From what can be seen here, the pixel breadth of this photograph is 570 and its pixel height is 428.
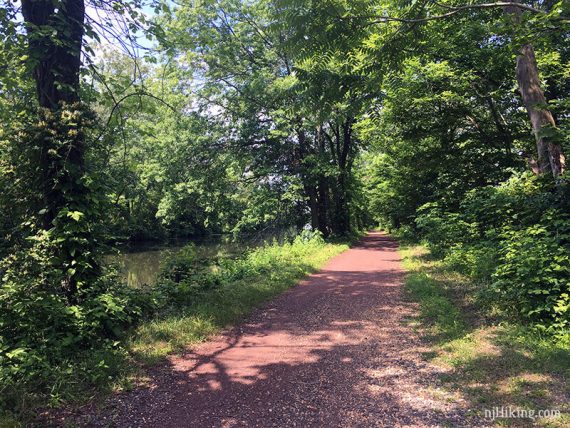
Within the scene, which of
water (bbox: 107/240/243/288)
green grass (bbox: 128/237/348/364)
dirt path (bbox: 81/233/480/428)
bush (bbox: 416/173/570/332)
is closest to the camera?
dirt path (bbox: 81/233/480/428)

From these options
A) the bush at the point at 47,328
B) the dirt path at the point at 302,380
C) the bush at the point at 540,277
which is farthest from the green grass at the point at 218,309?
the bush at the point at 540,277

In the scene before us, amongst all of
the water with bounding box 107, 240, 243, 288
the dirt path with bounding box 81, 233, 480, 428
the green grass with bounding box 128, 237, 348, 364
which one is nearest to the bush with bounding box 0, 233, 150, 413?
the green grass with bounding box 128, 237, 348, 364

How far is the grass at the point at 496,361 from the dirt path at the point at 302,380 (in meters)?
0.26

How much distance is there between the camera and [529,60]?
7.78 m

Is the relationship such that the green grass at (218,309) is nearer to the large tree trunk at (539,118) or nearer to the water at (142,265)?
the water at (142,265)

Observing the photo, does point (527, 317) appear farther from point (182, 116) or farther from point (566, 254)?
point (182, 116)

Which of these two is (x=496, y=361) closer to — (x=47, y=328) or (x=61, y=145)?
(x=47, y=328)

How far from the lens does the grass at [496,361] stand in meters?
3.50

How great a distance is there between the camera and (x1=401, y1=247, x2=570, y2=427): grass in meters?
3.50

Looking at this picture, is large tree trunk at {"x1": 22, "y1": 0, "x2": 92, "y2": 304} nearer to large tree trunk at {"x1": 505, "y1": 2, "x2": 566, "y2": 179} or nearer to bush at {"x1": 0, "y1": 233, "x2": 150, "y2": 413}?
bush at {"x1": 0, "y1": 233, "x2": 150, "y2": 413}

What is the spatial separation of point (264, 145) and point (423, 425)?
720 inches

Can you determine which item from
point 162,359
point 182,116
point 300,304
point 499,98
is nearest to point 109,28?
point 162,359

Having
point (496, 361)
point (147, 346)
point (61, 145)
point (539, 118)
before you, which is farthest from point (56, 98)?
point (539, 118)

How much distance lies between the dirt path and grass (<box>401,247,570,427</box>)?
26 cm
